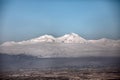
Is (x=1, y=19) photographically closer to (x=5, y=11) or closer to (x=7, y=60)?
(x=5, y=11)

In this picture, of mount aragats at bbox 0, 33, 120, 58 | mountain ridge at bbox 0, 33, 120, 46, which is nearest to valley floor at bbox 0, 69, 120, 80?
mount aragats at bbox 0, 33, 120, 58

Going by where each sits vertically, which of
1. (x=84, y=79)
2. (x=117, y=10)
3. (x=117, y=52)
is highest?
(x=117, y=10)

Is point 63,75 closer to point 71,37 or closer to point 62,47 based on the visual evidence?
point 62,47

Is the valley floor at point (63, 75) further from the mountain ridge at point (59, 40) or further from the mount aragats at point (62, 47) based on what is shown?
the mountain ridge at point (59, 40)

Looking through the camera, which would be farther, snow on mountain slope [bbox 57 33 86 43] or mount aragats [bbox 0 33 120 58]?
mount aragats [bbox 0 33 120 58]

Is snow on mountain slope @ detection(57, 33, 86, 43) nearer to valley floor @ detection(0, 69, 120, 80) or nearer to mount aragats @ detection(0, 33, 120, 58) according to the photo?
mount aragats @ detection(0, 33, 120, 58)

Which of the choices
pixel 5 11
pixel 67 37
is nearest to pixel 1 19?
pixel 5 11

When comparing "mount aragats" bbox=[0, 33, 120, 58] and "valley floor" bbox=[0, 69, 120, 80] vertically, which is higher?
"mount aragats" bbox=[0, 33, 120, 58]

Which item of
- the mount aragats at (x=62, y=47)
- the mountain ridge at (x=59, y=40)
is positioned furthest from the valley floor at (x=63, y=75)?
the mountain ridge at (x=59, y=40)
